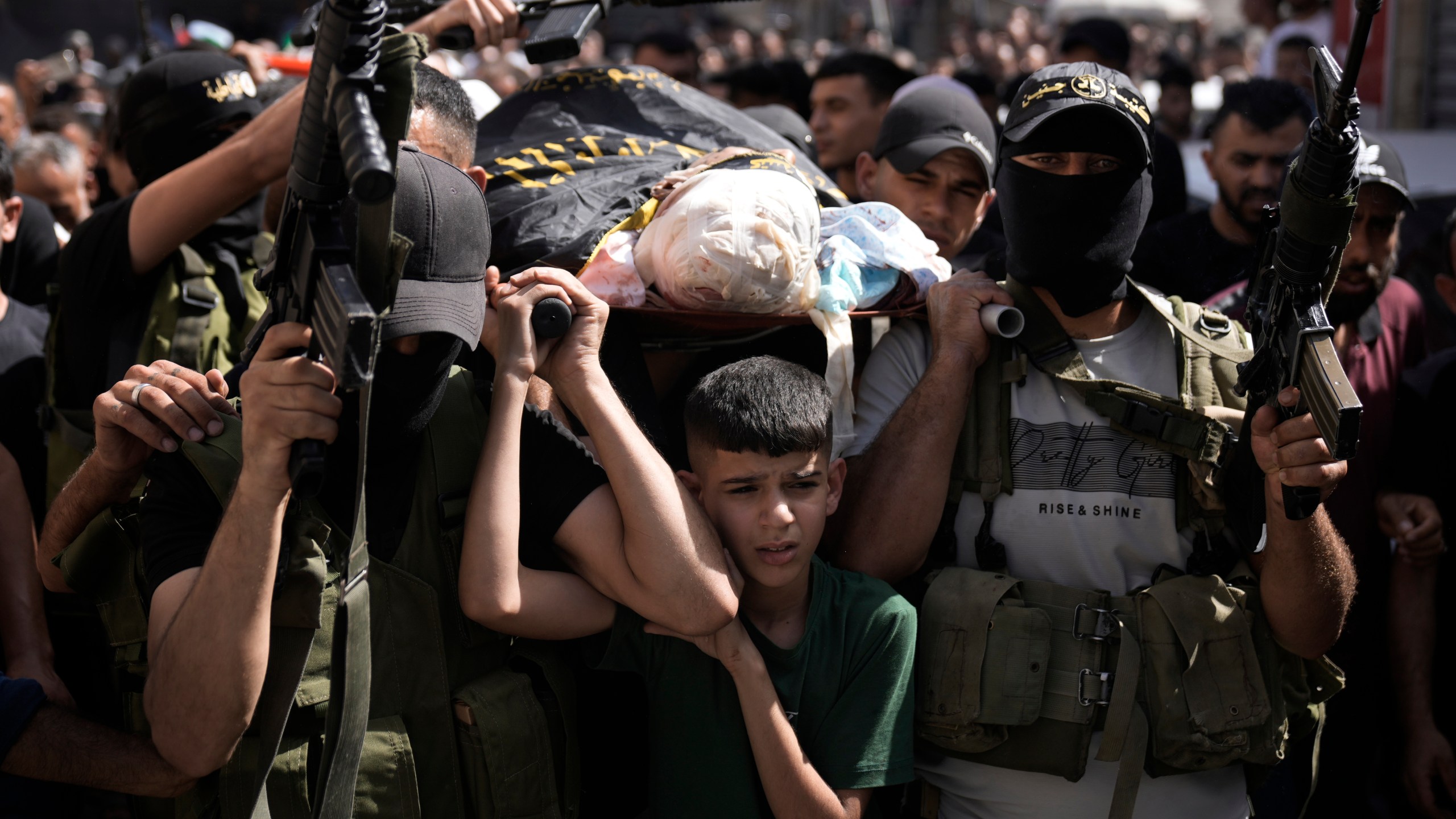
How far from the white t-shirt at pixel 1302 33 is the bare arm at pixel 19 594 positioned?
25.7ft

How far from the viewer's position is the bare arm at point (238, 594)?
1.63 m

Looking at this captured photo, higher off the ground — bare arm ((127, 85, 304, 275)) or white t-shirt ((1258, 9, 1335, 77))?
bare arm ((127, 85, 304, 275))

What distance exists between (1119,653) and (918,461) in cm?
53

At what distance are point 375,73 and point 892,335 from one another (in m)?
1.35

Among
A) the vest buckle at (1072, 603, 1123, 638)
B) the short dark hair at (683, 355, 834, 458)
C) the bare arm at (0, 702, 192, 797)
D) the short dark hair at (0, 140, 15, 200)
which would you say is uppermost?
the short dark hair at (0, 140, 15, 200)

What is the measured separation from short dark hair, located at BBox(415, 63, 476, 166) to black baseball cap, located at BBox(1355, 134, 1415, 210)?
2266 millimetres

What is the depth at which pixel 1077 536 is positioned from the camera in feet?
7.72

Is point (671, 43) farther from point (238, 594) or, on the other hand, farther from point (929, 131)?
point (238, 594)

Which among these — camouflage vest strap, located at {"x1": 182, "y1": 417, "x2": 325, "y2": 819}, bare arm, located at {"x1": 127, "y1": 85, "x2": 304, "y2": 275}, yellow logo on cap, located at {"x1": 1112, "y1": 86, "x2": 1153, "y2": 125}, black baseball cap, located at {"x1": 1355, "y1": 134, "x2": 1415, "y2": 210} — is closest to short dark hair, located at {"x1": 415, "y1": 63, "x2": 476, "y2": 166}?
bare arm, located at {"x1": 127, "y1": 85, "x2": 304, "y2": 275}

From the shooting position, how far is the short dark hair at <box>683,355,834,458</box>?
2.17 metres

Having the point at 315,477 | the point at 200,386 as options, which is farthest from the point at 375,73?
the point at 200,386

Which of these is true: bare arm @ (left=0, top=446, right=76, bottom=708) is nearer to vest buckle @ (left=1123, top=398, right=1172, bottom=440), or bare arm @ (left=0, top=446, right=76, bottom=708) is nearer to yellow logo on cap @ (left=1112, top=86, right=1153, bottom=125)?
vest buckle @ (left=1123, top=398, right=1172, bottom=440)

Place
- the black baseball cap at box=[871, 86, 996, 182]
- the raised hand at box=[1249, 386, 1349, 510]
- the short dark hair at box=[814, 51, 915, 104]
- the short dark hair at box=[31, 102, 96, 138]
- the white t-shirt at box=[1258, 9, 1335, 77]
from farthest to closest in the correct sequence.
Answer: the white t-shirt at box=[1258, 9, 1335, 77]
the short dark hair at box=[31, 102, 96, 138]
the short dark hair at box=[814, 51, 915, 104]
the black baseball cap at box=[871, 86, 996, 182]
the raised hand at box=[1249, 386, 1349, 510]

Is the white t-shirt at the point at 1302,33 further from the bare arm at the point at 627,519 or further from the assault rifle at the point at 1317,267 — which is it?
the bare arm at the point at 627,519
